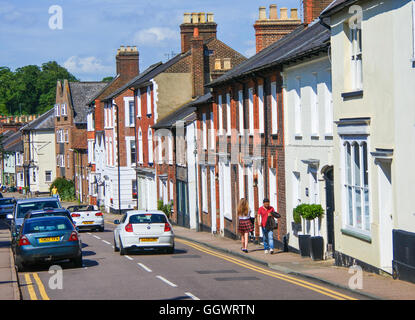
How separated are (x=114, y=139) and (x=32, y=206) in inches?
1286

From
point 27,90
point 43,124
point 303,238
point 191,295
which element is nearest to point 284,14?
point 303,238

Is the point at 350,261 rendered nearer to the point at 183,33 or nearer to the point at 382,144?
the point at 382,144

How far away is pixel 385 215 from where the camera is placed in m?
16.4

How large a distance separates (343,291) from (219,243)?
49.5 ft

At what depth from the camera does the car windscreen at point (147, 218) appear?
25.1 metres

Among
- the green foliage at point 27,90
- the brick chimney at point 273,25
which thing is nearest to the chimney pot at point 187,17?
the brick chimney at point 273,25

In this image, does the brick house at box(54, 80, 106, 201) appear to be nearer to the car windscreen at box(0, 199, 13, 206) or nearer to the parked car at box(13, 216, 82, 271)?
the car windscreen at box(0, 199, 13, 206)

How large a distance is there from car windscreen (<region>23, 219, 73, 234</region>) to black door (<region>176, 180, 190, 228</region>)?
818 inches

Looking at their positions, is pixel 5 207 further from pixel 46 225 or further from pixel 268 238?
pixel 46 225

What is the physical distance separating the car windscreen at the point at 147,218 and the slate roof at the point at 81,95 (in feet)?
193

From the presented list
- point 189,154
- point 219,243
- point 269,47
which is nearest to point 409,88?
point 219,243

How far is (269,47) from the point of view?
117 ft

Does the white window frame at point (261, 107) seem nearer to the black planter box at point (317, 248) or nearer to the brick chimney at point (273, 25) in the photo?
the black planter box at point (317, 248)
